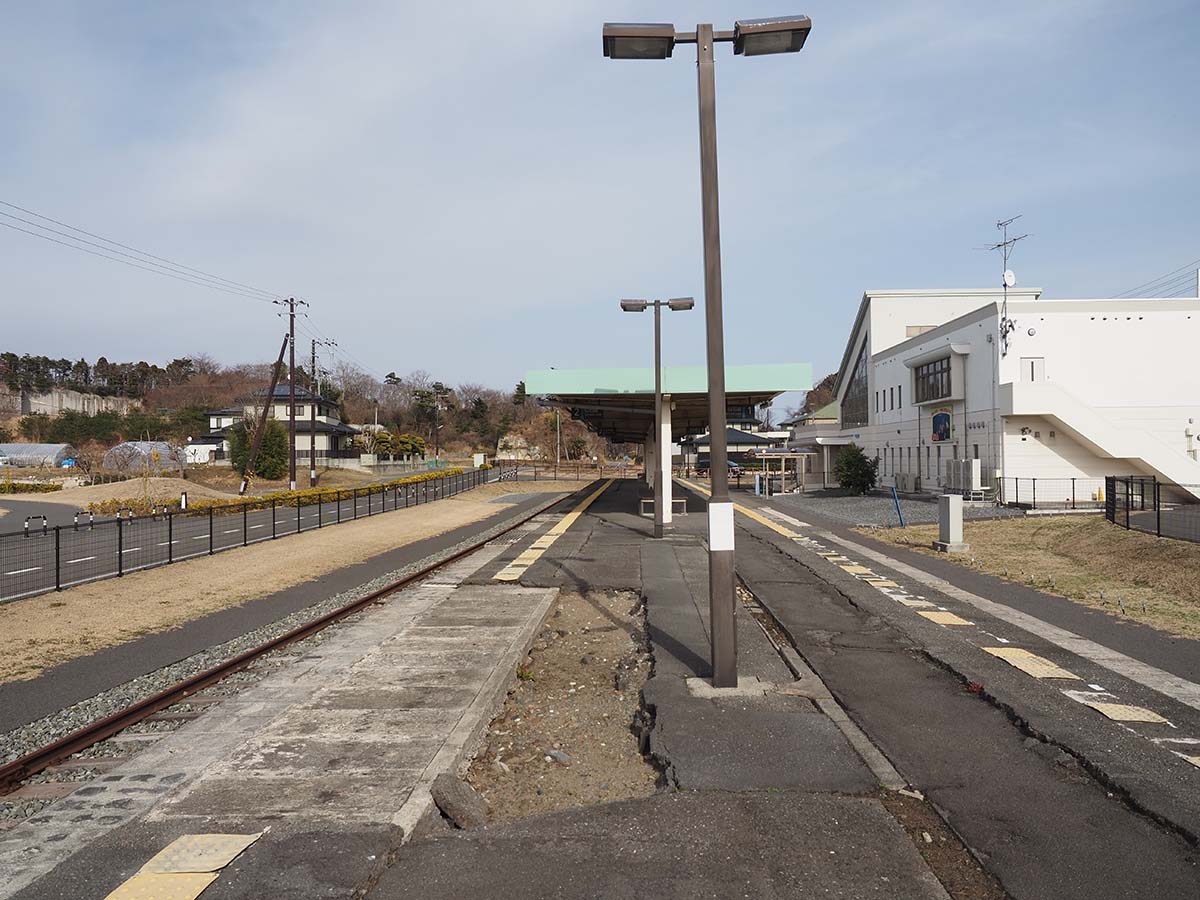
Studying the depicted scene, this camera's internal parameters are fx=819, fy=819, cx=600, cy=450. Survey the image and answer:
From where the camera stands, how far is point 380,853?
431 cm

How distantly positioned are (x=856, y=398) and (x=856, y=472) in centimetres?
1269

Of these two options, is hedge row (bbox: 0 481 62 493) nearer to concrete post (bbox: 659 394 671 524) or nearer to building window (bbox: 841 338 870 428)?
concrete post (bbox: 659 394 671 524)

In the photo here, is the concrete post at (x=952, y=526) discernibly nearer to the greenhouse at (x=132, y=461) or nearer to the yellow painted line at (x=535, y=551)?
the yellow painted line at (x=535, y=551)

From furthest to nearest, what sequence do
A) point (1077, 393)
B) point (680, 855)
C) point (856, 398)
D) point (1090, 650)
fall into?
point (856, 398) → point (1077, 393) → point (1090, 650) → point (680, 855)

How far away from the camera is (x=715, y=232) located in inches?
310

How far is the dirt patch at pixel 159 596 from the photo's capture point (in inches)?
407

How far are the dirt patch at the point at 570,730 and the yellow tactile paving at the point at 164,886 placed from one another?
1.69 meters

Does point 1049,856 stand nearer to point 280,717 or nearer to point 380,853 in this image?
point 380,853

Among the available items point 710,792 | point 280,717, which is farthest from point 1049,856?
point 280,717

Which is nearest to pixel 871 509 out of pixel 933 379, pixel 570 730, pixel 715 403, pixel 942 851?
pixel 933 379

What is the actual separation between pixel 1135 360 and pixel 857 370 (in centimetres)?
2404

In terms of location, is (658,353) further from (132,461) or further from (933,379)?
(132,461)

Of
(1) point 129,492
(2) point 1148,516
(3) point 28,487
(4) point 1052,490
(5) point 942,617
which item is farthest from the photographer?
(3) point 28,487

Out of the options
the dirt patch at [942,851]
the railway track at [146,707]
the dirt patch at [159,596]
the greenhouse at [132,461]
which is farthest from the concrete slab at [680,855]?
the greenhouse at [132,461]
